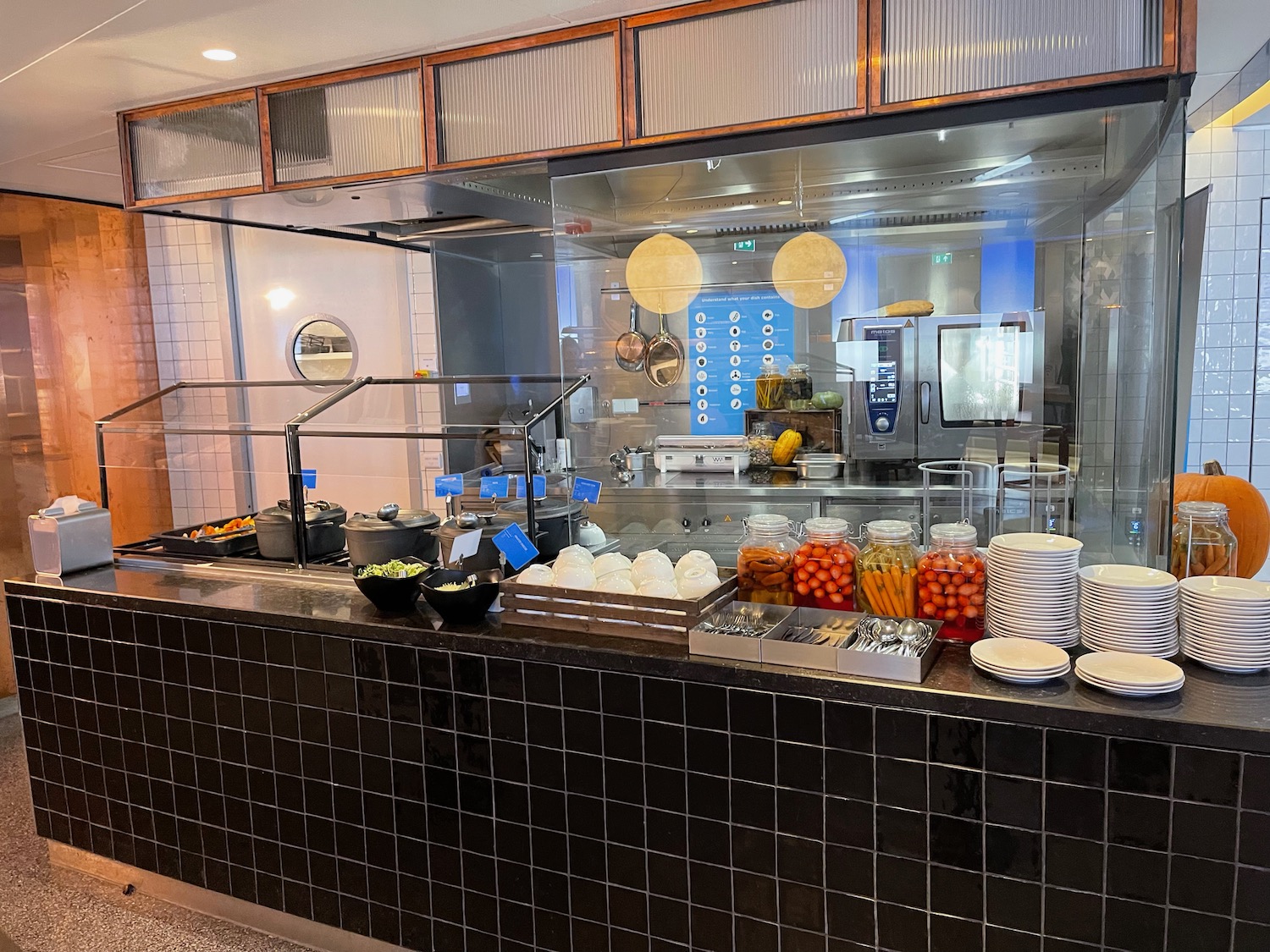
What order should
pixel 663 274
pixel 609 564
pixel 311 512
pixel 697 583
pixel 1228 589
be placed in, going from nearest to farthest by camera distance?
pixel 1228 589, pixel 697 583, pixel 609 564, pixel 663 274, pixel 311 512

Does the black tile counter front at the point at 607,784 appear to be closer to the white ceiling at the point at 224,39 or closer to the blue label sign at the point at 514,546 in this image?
the blue label sign at the point at 514,546

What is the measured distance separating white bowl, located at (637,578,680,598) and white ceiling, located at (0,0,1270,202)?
1.48m

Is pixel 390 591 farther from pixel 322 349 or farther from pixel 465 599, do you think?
pixel 322 349

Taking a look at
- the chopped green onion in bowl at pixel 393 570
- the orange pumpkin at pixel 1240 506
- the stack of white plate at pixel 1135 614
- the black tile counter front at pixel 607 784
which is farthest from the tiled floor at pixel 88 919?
the orange pumpkin at pixel 1240 506

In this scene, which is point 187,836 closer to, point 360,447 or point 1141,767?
point 360,447

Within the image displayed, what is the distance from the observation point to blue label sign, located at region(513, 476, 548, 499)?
103 inches

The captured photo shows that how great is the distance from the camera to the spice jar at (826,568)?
2.14 metres

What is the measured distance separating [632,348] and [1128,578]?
1.53 metres

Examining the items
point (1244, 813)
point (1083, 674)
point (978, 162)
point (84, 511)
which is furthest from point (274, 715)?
point (978, 162)

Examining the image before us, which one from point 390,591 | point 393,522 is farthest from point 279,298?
point 390,591

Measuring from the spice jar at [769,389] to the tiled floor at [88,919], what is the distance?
6.74 feet

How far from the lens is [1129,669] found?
1644mm

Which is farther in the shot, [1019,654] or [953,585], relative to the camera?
[953,585]

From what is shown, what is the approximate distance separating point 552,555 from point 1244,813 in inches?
70.0
